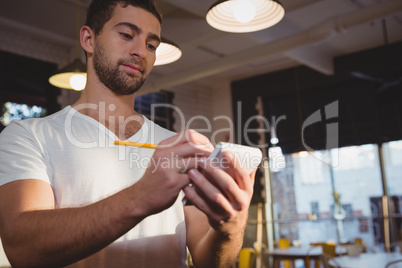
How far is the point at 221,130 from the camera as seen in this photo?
7.41 meters

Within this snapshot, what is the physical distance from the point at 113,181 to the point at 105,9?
53cm

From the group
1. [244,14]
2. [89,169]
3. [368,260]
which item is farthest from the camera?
[368,260]

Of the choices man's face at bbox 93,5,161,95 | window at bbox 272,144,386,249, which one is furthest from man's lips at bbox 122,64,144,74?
window at bbox 272,144,386,249

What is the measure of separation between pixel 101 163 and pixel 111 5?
49 centimetres

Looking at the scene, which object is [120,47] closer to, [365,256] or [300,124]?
[365,256]

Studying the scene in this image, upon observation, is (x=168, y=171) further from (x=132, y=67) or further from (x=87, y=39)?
→ (x=87, y=39)

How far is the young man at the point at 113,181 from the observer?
726 millimetres

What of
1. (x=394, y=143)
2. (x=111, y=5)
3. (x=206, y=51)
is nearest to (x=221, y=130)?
(x=206, y=51)

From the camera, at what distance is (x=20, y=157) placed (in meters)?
0.90

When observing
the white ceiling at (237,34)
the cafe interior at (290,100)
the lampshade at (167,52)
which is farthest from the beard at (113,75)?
the white ceiling at (237,34)

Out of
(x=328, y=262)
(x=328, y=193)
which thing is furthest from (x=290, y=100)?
(x=328, y=262)

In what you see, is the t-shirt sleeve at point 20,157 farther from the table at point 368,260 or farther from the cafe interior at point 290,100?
the table at point 368,260

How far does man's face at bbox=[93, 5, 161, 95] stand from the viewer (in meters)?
1.12

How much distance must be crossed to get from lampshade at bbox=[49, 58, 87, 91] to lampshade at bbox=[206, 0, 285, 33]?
4.34 ft
